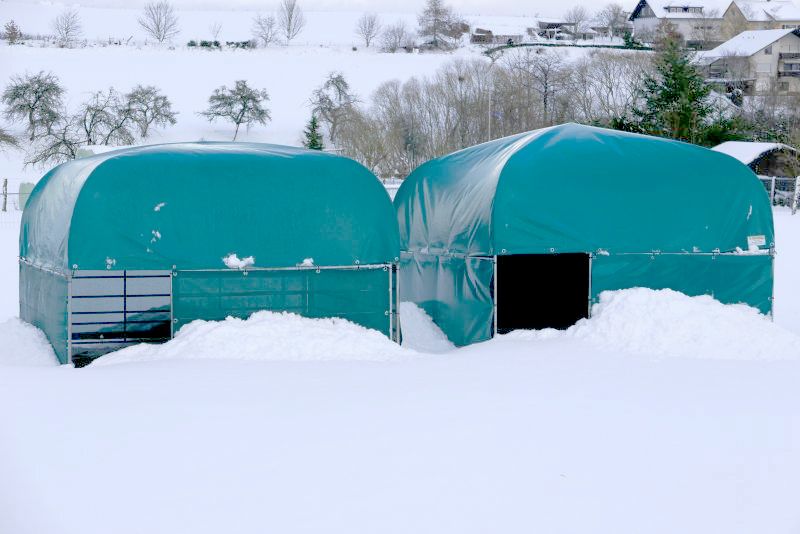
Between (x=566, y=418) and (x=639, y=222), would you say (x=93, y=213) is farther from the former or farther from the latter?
(x=639, y=222)

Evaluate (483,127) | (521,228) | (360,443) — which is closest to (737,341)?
(521,228)

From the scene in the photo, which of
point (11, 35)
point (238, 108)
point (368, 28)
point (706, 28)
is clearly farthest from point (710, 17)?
point (11, 35)

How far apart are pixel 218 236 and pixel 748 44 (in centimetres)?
8261

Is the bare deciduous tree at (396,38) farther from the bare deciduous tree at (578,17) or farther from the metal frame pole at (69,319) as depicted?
the metal frame pole at (69,319)

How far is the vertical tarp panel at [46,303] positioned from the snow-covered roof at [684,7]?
9932 cm

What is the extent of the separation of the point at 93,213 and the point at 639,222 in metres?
7.30

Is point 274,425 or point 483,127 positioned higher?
point 483,127

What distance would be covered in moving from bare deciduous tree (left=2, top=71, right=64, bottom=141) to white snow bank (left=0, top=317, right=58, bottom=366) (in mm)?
52665

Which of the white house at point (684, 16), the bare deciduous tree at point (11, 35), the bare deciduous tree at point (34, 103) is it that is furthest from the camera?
the white house at point (684, 16)

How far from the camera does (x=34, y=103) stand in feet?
211

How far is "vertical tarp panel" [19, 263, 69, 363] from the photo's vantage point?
40.5 feet

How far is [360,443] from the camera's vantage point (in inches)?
338

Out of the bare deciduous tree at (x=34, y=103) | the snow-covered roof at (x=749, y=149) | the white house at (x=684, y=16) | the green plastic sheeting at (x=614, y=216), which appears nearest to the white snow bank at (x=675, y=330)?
the green plastic sheeting at (x=614, y=216)

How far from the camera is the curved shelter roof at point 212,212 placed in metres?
12.1
